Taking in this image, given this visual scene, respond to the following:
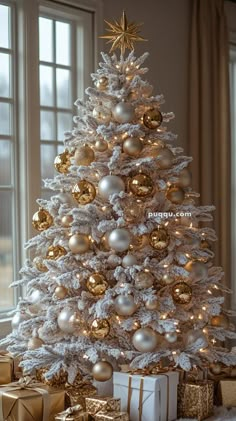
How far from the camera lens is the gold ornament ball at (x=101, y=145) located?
2.70m

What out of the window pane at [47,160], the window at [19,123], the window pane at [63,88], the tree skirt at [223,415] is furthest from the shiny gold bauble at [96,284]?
the window pane at [63,88]

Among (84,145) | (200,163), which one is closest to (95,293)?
(84,145)

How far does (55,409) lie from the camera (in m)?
2.49

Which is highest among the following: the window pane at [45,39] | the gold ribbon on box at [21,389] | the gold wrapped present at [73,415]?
the window pane at [45,39]

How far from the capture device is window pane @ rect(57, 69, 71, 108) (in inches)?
138

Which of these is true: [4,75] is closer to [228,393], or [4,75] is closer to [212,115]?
[212,115]

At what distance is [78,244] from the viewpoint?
262 centimetres

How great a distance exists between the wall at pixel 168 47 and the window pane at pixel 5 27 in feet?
2.56

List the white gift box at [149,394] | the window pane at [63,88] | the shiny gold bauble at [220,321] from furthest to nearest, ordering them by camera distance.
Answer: the window pane at [63,88] < the shiny gold bauble at [220,321] < the white gift box at [149,394]

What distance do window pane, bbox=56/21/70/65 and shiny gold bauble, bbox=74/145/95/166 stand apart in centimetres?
99

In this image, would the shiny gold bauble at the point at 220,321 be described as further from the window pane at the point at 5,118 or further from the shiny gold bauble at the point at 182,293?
the window pane at the point at 5,118

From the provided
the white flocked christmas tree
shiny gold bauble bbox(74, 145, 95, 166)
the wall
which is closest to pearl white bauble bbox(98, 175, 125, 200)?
the white flocked christmas tree

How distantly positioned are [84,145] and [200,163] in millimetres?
1565

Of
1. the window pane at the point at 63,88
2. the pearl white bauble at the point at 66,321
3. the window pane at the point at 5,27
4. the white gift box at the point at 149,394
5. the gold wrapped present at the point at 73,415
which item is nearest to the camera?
the gold wrapped present at the point at 73,415
